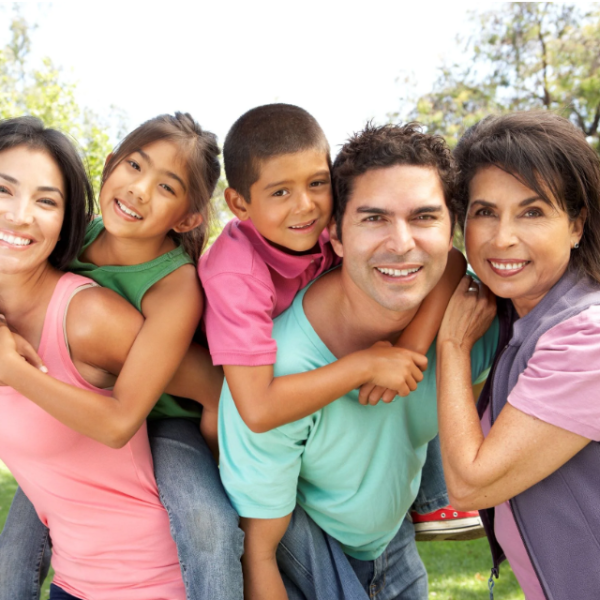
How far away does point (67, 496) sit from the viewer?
94.7 inches

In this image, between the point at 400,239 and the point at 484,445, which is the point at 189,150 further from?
the point at 484,445

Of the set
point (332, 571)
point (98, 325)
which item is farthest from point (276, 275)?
point (332, 571)

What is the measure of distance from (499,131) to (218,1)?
86.8 ft

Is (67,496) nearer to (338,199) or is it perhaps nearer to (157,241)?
(157,241)

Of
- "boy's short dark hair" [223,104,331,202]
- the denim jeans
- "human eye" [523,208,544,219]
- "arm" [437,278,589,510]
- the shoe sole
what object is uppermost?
"boy's short dark hair" [223,104,331,202]

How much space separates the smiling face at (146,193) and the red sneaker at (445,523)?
183 centimetres

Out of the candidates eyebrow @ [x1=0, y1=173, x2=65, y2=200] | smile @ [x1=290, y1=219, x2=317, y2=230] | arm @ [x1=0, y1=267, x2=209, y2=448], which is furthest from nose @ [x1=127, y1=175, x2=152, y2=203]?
smile @ [x1=290, y1=219, x2=317, y2=230]

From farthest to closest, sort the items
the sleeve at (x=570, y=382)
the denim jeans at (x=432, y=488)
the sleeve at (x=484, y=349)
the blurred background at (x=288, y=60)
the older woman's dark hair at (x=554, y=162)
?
the blurred background at (x=288, y=60)
the denim jeans at (x=432, y=488)
the sleeve at (x=484, y=349)
the older woman's dark hair at (x=554, y=162)
the sleeve at (x=570, y=382)

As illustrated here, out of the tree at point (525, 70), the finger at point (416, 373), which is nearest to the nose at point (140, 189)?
the finger at point (416, 373)

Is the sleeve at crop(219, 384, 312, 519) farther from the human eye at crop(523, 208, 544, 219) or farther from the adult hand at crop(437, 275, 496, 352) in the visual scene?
the human eye at crop(523, 208, 544, 219)

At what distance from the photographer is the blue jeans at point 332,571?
8.27ft

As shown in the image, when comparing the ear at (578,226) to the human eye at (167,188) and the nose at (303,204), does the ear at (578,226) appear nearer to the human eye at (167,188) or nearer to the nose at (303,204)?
the nose at (303,204)

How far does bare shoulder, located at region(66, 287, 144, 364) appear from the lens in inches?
91.6

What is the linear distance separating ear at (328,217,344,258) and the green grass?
263cm
